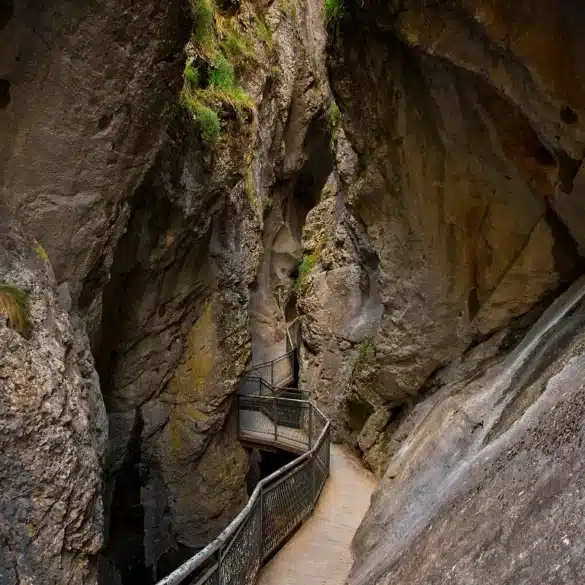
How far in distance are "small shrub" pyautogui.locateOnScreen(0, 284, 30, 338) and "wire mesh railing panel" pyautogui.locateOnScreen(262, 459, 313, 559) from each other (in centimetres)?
303

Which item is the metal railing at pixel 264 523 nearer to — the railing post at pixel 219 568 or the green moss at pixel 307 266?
the railing post at pixel 219 568

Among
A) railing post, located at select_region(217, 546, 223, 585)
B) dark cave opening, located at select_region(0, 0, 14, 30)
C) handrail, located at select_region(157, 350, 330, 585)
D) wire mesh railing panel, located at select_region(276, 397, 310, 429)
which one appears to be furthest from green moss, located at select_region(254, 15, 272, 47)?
railing post, located at select_region(217, 546, 223, 585)

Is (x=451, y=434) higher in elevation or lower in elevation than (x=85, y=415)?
lower

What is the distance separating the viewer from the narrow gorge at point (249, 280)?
450 cm

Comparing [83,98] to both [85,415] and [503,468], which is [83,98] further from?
[503,468]

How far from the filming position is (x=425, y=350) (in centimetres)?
999

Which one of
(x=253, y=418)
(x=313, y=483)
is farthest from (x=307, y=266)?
(x=313, y=483)

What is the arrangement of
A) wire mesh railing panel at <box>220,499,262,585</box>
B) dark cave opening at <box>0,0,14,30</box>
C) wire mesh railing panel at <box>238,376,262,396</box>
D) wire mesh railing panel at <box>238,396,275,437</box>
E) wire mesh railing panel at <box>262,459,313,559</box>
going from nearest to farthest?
wire mesh railing panel at <box>220,499,262,585</box> → dark cave opening at <box>0,0,14,30</box> → wire mesh railing panel at <box>262,459,313,559</box> → wire mesh railing panel at <box>238,396,275,437</box> → wire mesh railing panel at <box>238,376,262,396</box>

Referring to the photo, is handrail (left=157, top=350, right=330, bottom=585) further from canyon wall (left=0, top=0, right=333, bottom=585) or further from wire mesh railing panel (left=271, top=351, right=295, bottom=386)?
wire mesh railing panel (left=271, top=351, right=295, bottom=386)

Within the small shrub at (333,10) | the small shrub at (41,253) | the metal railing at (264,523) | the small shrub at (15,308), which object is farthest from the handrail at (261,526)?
the small shrub at (333,10)

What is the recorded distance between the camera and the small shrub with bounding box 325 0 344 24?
8.80 meters

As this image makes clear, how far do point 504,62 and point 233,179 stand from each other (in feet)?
22.5

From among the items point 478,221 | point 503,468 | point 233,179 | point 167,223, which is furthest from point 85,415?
point 233,179

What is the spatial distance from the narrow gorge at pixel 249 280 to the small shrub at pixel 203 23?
0.07m
